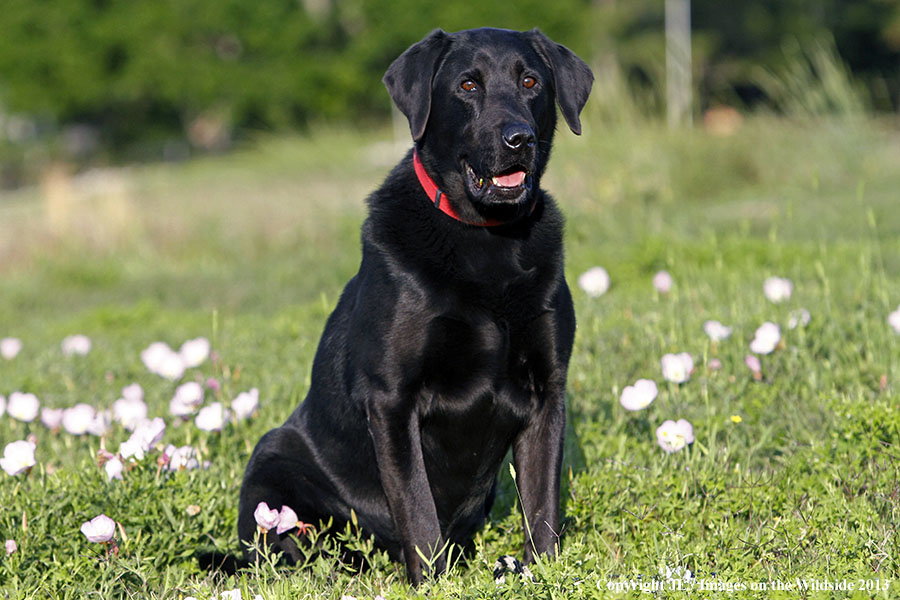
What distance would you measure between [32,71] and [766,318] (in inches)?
1267

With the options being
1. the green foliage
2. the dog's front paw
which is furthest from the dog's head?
the green foliage

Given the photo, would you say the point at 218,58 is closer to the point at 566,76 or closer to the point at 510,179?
the point at 566,76

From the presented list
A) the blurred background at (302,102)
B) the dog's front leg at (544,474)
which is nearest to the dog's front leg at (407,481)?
the dog's front leg at (544,474)

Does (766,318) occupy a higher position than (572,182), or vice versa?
(766,318)

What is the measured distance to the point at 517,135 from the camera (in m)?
2.92

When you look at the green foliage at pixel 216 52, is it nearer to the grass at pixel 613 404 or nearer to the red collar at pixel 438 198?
the grass at pixel 613 404

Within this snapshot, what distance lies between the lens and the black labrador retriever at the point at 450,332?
2.90 m

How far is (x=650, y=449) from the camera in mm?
3711

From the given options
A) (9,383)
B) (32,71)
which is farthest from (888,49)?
(9,383)

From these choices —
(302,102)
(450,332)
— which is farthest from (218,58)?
(450,332)

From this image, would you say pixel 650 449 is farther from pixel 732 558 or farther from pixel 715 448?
pixel 732 558

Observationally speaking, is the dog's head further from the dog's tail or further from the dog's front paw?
the dog's tail

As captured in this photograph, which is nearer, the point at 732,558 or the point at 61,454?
the point at 732,558

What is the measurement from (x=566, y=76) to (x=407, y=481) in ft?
4.67
